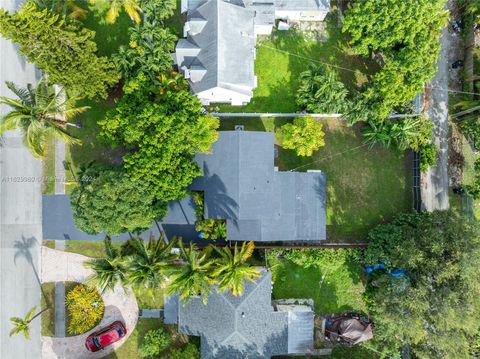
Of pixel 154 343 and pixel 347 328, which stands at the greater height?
pixel 347 328

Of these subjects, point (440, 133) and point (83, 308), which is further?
point (440, 133)

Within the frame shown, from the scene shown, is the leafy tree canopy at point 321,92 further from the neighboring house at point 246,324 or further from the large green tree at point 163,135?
the neighboring house at point 246,324

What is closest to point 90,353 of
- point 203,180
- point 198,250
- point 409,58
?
point 198,250

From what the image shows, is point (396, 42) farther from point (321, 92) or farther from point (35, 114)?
point (35, 114)

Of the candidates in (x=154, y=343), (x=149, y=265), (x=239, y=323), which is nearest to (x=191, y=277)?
(x=149, y=265)

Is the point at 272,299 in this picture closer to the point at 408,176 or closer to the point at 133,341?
the point at 133,341
